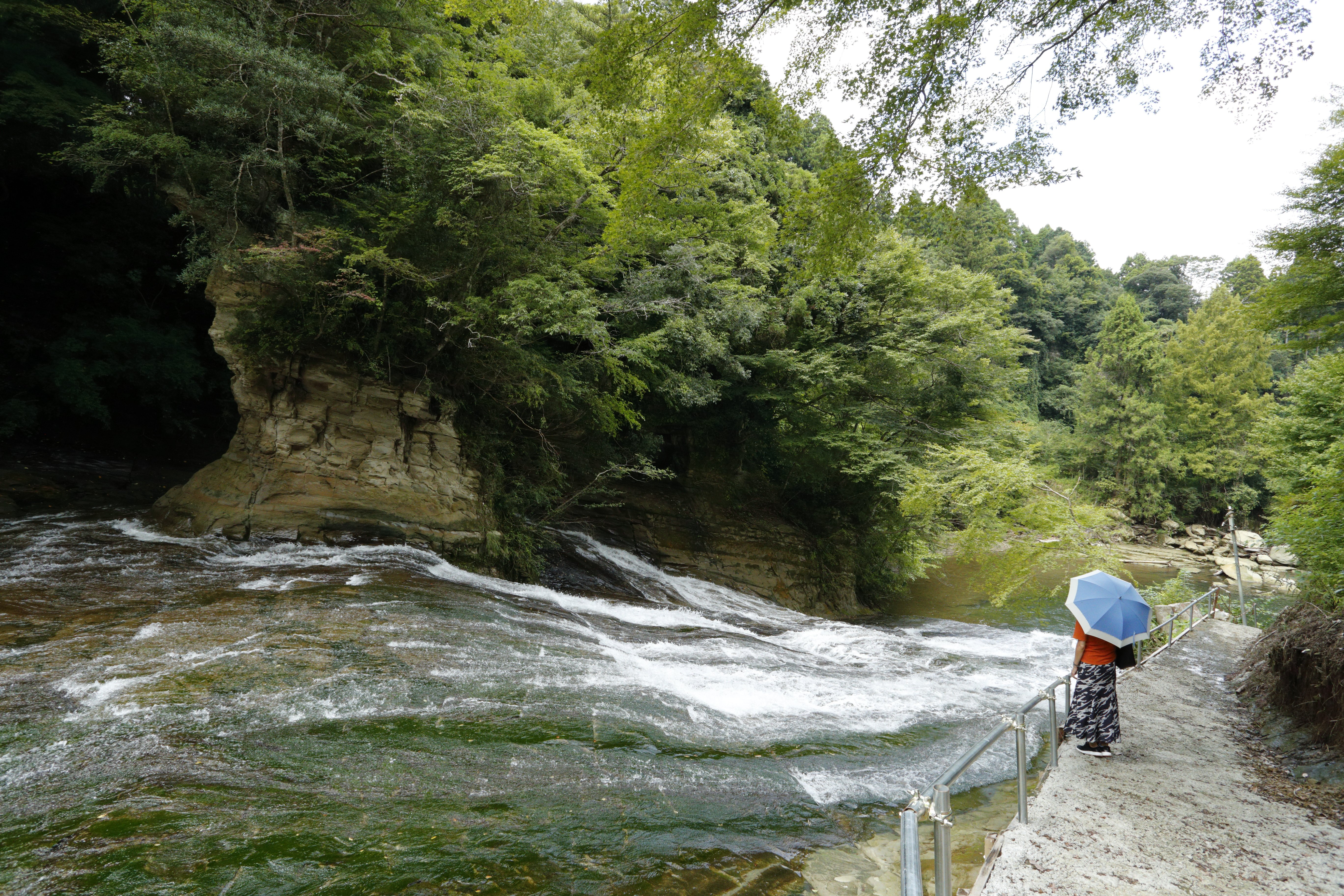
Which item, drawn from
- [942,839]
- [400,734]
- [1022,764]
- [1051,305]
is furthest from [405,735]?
[1051,305]

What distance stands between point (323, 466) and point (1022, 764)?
35.5 ft

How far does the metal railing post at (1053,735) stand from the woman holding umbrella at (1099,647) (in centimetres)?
46

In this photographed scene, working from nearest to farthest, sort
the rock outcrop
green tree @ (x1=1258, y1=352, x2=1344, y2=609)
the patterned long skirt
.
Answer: the patterned long skirt < green tree @ (x1=1258, y1=352, x2=1344, y2=609) < the rock outcrop

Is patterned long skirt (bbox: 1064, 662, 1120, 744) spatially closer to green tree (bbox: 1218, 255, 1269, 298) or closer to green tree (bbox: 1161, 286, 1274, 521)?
green tree (bbox: 1161, 286, 1274, 521)

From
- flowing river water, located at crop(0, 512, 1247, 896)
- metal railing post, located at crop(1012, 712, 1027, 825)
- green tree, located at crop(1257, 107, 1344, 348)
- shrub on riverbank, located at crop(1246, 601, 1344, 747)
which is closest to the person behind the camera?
flowing river water, located at crop(0, 512, 1247, 896)

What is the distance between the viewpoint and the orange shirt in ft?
17.9

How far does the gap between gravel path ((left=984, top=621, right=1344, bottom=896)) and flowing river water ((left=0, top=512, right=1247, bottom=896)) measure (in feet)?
3.68

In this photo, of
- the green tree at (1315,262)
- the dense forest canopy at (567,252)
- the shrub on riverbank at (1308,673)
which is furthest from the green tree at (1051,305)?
the shrub on riverbank at (1308,673)

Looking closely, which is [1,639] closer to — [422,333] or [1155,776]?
[422,333]

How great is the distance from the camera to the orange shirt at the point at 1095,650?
17.9 ft

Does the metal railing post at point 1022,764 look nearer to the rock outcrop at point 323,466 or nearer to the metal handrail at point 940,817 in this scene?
the metal handrail at point 940,817

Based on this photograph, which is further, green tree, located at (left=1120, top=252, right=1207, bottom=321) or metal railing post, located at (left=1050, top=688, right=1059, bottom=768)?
green tree, located at (left=1120, top=252, right=1207, bottom=321)

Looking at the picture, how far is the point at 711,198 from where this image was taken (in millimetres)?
15750

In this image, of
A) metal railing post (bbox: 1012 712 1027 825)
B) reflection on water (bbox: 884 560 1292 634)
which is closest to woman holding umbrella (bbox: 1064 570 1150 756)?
metal railing post (bbox: 1012 712 1027 825)
